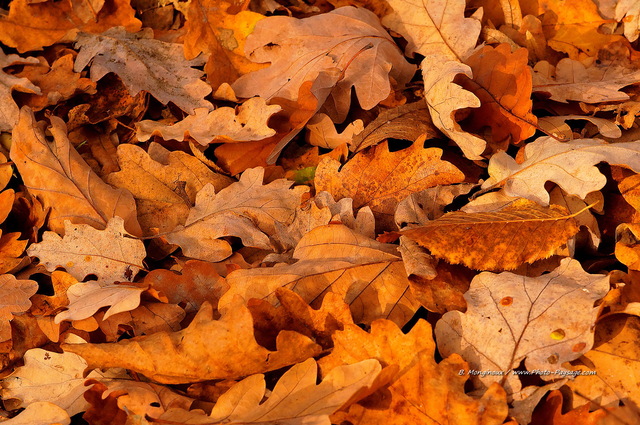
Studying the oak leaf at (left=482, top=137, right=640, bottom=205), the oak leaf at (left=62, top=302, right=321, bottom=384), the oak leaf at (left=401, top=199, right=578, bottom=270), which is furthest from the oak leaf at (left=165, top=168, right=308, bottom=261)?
the oak leaf at (left=482, top=137, right=640, bottom=205)

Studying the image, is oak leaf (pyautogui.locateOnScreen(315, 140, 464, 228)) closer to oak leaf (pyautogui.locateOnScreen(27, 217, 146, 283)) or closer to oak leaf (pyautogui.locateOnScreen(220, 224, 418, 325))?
oak leaf (pyautogui.locateOnScreen(220, 224, 418, 325))

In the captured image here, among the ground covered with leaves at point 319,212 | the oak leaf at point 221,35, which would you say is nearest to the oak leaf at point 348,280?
the ground covered with leaves at point 319,212

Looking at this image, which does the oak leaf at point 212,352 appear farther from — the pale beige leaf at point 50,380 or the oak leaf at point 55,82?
the oak leaf at point 55,82

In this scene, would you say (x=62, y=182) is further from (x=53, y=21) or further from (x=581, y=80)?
(x=581, y=80)

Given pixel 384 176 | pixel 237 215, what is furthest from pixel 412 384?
pixel 237 215

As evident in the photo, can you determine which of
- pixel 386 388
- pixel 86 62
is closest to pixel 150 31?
pixel 86 62

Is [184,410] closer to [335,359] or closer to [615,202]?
[335,359]
